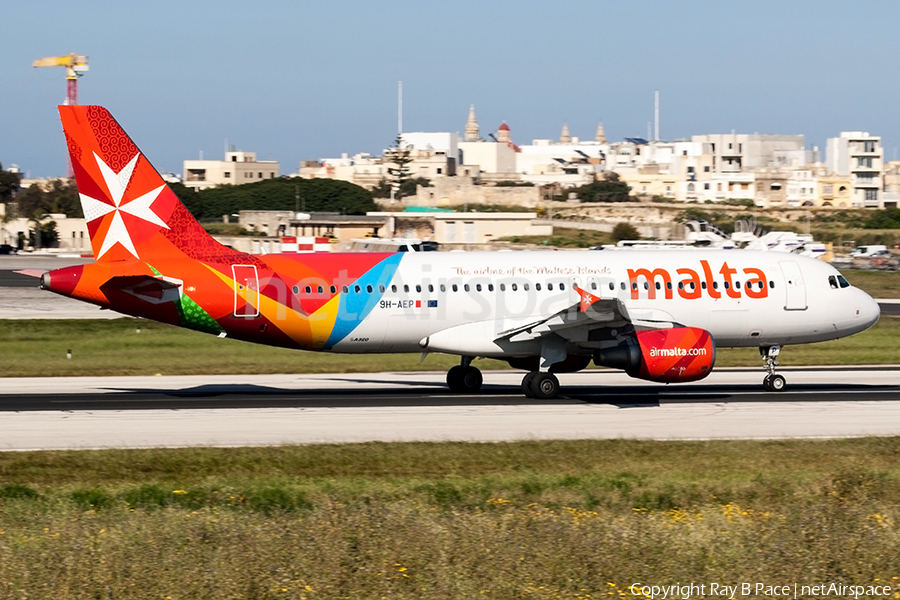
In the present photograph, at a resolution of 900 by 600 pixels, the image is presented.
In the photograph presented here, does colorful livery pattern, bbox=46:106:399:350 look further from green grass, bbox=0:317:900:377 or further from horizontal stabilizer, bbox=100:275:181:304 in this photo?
green grass, bbox=0:317:900:377

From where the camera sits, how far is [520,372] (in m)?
38.8

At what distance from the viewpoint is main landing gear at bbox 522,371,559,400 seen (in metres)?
30.7

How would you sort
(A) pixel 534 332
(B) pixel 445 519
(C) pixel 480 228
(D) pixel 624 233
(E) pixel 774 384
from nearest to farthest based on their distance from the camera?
(B) pixel 445 519, (A) pixel 534 332, (E) pixel 774 384, (C) pixel 480 228, (D) pixel 624 233

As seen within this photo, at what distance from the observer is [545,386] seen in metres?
30.7

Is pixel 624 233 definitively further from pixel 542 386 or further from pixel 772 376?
pixel 542 386

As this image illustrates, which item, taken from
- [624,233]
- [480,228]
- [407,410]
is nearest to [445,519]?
[407,410]

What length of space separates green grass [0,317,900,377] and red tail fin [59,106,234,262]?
30.6 ft

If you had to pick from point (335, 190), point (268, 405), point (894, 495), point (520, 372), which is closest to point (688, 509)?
point (894, 495)

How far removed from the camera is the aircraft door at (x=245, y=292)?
2948cm

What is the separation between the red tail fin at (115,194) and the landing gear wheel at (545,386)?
31.3 ft

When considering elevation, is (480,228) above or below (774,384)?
above

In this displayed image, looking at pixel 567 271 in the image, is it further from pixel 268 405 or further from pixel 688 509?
pixel 688 509

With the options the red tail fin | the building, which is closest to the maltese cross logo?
the red tail fin

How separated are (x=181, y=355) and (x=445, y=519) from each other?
97.8 feet
